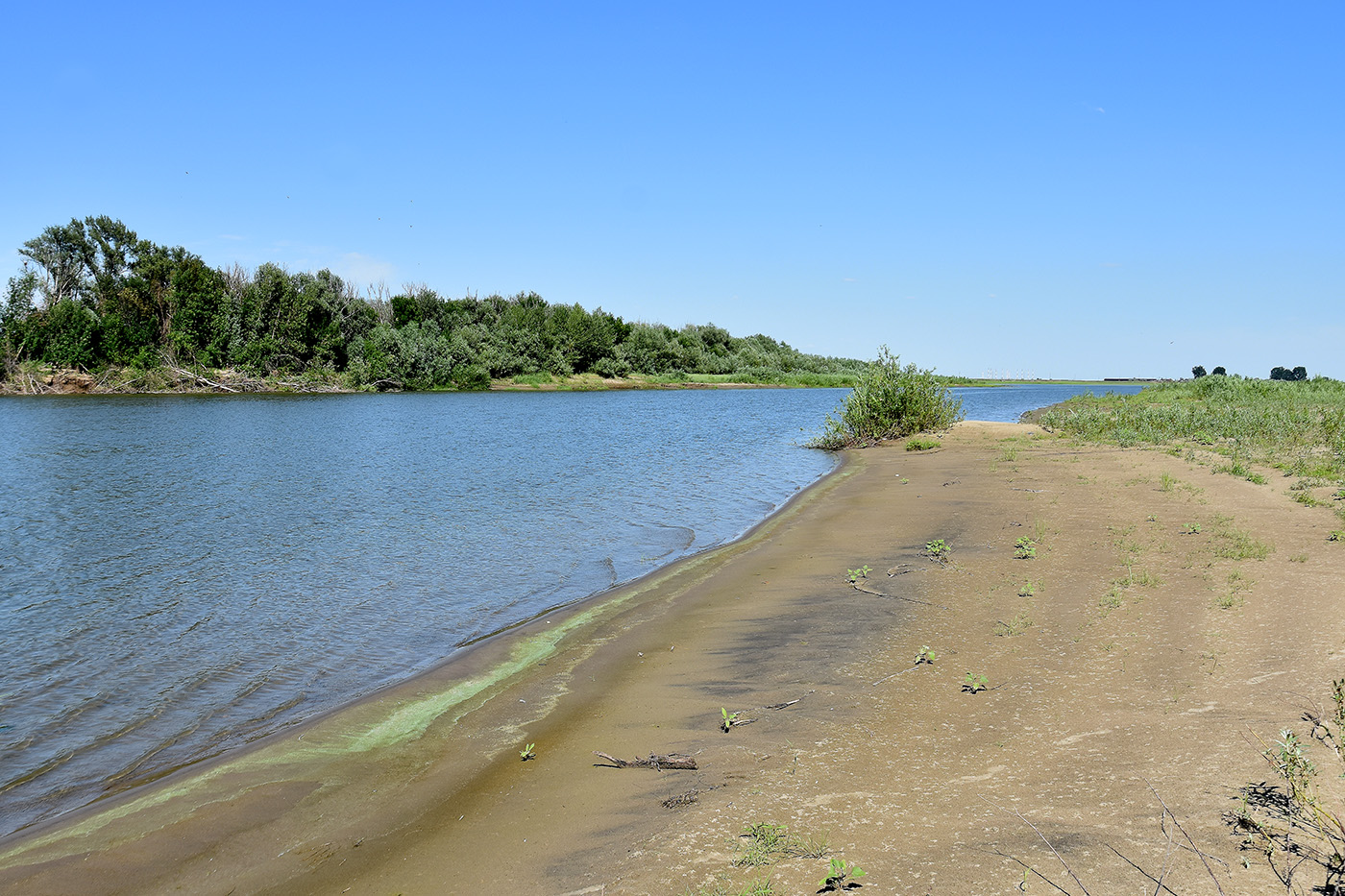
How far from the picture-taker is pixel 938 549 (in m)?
11.3

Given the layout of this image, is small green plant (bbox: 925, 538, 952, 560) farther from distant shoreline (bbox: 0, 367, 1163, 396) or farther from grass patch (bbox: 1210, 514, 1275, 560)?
distant shoreline (bbox: 0, 367, 1163, 396)

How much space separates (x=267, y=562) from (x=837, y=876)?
11533mm

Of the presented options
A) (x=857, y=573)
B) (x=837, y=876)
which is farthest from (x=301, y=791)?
(x=857, y=573)

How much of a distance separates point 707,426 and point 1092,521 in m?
32.3

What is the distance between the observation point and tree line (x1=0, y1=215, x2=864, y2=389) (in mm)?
68188

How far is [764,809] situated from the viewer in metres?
4.57

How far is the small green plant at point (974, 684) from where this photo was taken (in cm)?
623

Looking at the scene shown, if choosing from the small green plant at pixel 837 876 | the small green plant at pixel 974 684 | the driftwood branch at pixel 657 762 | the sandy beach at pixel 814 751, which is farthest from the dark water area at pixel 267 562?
the small green plant at pixel 974 684

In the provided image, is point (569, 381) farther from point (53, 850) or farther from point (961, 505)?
point (53, 850)

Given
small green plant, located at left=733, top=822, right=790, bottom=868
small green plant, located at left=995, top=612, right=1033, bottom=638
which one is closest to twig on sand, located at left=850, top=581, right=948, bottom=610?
small green plant, located at left=995, top=612, right=1033, bottom=638

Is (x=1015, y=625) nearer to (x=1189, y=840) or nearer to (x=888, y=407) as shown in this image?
(x=1189, y=840)

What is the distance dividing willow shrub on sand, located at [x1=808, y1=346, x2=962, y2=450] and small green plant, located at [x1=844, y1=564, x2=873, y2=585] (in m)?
21.0

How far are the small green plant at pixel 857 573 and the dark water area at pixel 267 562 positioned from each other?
3.46 metres

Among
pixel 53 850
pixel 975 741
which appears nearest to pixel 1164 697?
pixel 975 741
